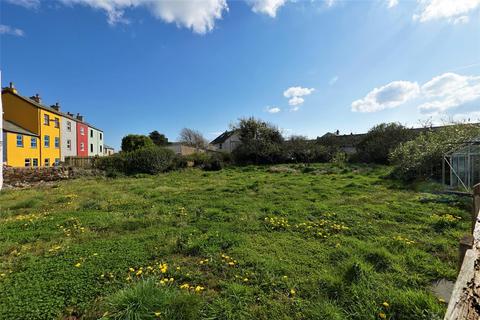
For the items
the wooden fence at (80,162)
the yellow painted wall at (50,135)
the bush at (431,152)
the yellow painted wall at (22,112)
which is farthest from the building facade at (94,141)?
the bush at (431,152)

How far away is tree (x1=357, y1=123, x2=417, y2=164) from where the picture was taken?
24.5m

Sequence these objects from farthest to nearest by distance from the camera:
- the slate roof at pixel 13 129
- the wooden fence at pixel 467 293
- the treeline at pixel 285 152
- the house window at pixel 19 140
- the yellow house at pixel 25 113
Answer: the yellow house at pixel 25 113, the house window at pixel 19 140, the slate roof at pixel 13 129, the treeline at pixel 285 152, the wooden fence at pixel 467 293

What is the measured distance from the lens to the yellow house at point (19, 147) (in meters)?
20.0

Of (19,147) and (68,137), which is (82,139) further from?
(19,147)

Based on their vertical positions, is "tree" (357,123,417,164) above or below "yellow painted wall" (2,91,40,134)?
below

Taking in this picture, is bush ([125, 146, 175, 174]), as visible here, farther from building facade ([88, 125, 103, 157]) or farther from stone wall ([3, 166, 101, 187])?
building facade ([88, 125, 103, 157])

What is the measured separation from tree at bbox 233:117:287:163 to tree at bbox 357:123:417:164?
9.69m

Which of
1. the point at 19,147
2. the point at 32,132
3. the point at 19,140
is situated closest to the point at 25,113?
the point at 32,132

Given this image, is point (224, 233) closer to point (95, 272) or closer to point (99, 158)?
point (95, 272)

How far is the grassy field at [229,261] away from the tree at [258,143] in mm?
19038

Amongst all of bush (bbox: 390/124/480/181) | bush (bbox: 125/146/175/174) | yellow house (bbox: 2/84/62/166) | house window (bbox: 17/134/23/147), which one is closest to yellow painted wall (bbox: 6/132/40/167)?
house window (bbox: 17/134/23/147)

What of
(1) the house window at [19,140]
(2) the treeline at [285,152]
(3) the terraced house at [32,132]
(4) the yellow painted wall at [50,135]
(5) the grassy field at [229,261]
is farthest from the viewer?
(4) the yellow painted wall at [50,135]

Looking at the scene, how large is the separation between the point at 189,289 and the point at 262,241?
1986mm

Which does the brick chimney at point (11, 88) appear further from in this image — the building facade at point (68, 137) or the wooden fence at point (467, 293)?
the wooden fence at point (467, 293)
